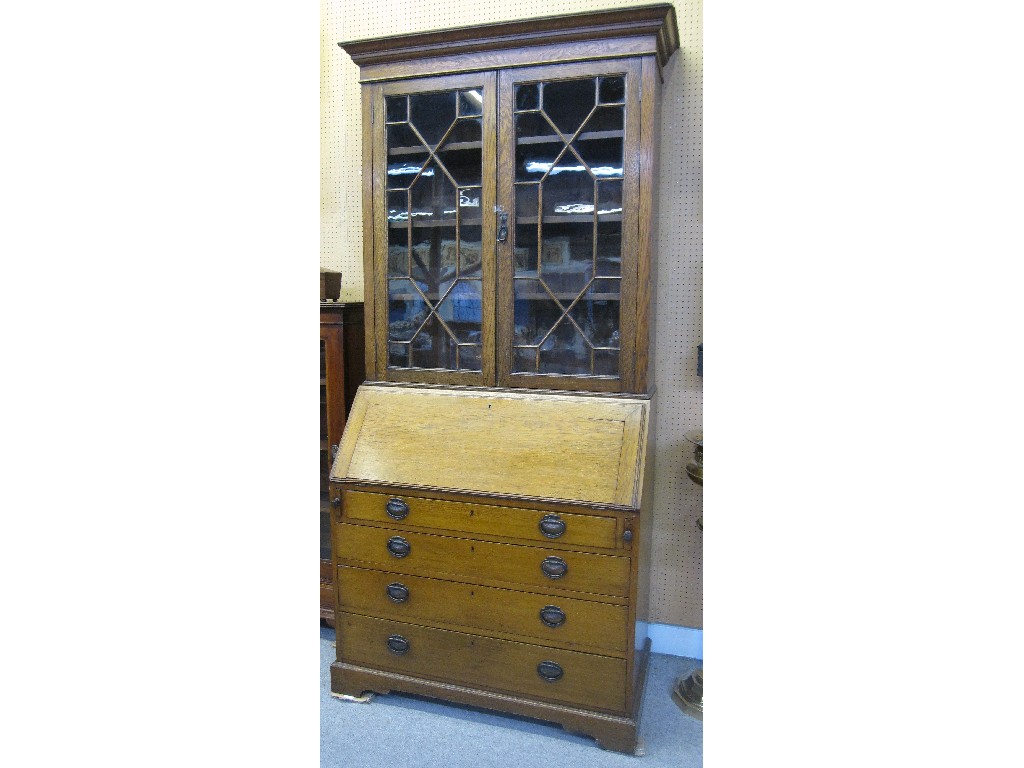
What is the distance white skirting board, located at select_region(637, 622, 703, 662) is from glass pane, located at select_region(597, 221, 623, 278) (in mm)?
1267

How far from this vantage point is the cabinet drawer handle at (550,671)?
70.7 inches

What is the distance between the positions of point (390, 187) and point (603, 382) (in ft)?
3.11

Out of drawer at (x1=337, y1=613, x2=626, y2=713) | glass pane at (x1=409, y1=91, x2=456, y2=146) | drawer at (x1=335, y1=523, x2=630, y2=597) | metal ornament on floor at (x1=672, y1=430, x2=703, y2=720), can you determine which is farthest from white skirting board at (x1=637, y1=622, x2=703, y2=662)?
glass pane at (x1=409, y1=91, x2=456, y2=146)

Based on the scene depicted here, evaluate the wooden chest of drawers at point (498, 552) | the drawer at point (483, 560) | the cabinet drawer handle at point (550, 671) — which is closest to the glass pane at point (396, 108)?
the wooden chest of drawers at point (498, 552)

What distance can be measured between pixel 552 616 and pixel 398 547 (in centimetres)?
51

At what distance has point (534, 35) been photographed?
72.1 inches

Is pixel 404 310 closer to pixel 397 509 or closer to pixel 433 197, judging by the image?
pixel 433 197

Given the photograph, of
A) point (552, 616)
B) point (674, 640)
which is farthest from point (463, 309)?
point (674, 640)
